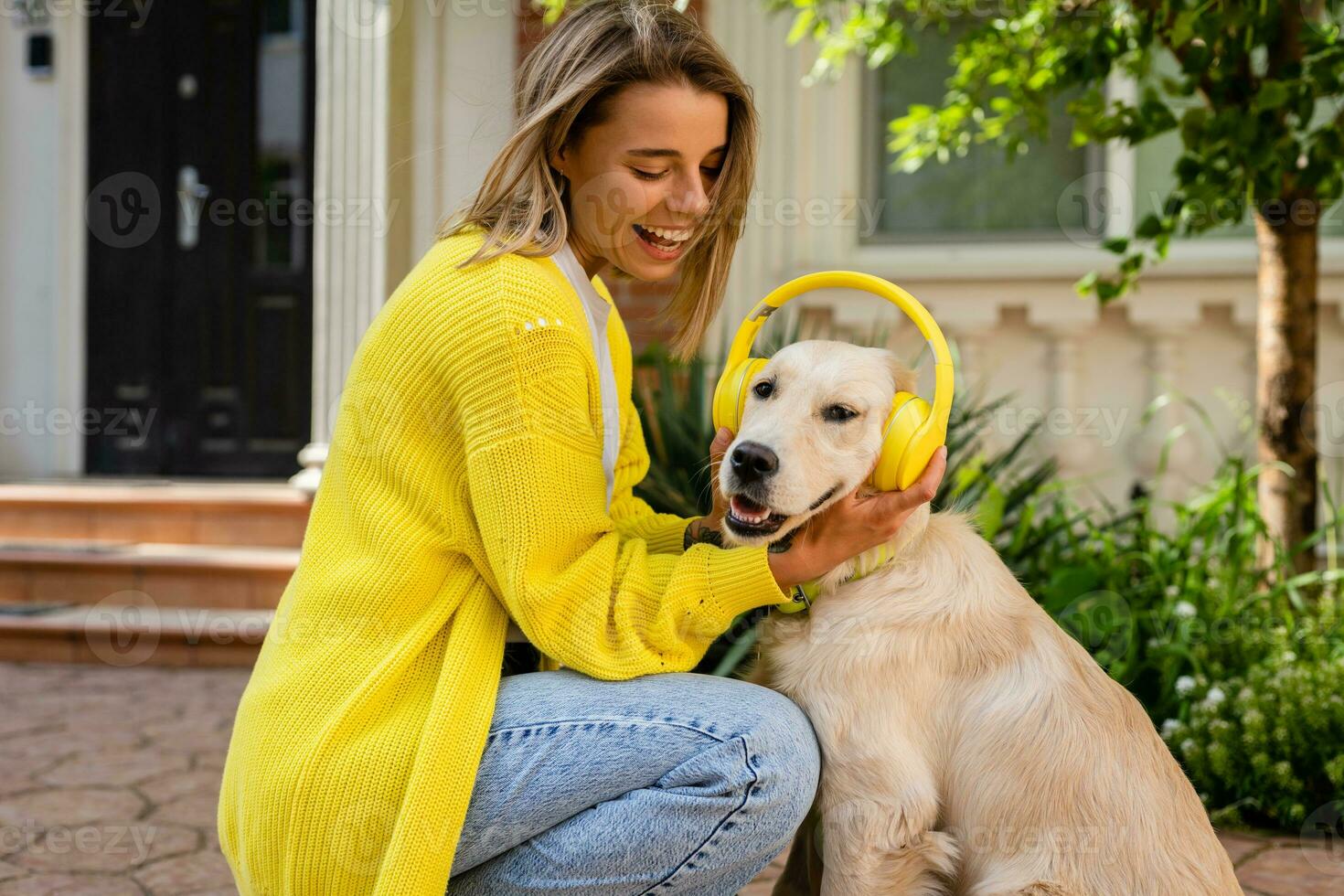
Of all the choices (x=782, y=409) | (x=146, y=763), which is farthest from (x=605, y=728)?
(x=146, y=763)

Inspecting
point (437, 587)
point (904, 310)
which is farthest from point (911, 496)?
point (437, 587)

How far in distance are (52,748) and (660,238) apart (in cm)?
297

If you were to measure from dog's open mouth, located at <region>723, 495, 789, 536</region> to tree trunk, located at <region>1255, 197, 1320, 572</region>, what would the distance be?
257 cm

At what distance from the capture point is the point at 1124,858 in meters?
1.77

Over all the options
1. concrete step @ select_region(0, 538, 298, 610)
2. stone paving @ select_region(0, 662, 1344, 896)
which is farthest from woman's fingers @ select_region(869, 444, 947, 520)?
concrete step @ select_region(0, 538, 298, 610)

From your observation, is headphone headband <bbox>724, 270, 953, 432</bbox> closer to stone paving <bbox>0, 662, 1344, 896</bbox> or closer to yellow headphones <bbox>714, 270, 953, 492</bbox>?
yellow headphones <bbox>714, 270, 953, 492</bbox>

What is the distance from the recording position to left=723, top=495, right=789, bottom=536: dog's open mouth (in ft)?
5.95

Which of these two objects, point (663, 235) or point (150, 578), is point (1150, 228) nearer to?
point (663, 235)

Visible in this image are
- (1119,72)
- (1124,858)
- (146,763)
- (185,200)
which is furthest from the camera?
(185,200)

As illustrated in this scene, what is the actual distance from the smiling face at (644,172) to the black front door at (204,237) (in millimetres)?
4880

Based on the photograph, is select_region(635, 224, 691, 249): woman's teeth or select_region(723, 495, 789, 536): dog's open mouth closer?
select_region(723, 495, 789, 536): dog's open mouth

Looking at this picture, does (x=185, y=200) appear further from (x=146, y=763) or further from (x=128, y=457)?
(x=146, y=763)

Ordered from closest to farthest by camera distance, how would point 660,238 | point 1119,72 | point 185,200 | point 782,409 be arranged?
point 782,409
point 660,238
point 1119,72
point 185,200

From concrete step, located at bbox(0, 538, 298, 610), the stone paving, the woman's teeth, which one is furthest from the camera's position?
concrete step, located at bbox(0, 538, 298, 610)
